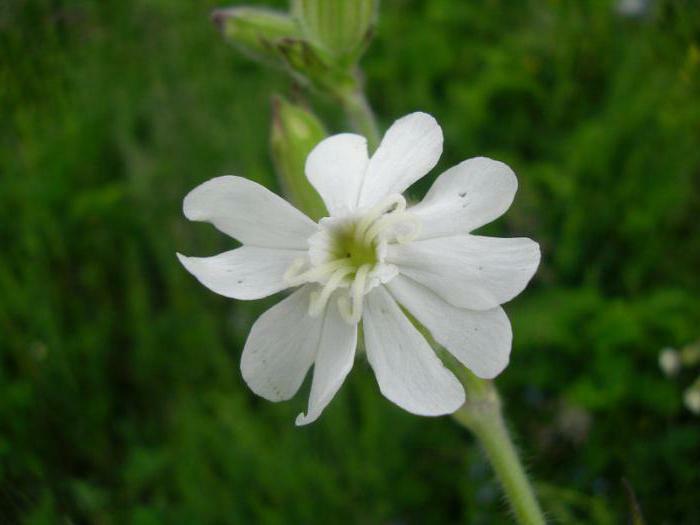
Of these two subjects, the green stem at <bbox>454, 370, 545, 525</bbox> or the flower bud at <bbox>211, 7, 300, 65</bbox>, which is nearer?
the green stem at <bbox>454, 370, 545, 525</bbox>

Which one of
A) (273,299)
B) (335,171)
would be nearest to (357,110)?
(335,171)

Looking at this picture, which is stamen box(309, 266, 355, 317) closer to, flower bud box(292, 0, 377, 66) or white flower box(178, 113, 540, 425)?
white flower box(178, 113, 540, 425)

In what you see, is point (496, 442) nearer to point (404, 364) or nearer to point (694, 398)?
point (404, 364)

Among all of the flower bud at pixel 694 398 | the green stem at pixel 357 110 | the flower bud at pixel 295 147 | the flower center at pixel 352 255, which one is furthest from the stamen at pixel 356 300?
the flower bud at pixel 694 398

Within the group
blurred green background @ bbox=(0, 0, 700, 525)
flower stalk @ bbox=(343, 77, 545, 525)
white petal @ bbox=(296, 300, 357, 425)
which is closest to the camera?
white petal @ bbox=(296, 300, 357, 425)

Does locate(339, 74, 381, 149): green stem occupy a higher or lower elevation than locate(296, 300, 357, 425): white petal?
higher

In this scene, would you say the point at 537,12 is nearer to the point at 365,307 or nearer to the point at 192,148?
the point at 192,148

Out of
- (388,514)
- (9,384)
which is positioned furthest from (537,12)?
(9,384)

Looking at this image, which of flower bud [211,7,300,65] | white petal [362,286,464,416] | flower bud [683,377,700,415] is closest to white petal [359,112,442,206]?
white petal [362,286,464,416]
